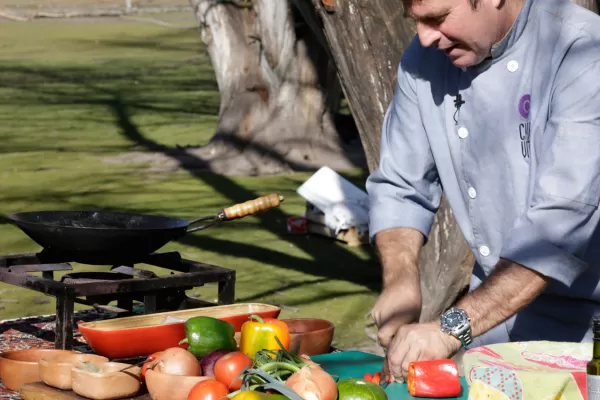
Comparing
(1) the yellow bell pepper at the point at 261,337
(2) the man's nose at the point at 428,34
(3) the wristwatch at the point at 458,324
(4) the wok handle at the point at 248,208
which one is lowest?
(1) the yellow bell pepper at the point at 261,337

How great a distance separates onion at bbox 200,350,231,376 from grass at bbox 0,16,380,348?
3.51m

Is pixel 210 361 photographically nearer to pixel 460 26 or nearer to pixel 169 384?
pixel 169 384

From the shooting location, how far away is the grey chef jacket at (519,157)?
295 cm

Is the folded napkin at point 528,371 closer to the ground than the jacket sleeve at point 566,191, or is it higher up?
closer to the ground

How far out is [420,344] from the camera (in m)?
2.95

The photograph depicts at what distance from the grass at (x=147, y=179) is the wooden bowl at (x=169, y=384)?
12.0 feet

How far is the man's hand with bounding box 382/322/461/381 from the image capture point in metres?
2.94

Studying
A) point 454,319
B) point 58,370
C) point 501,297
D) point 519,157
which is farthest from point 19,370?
point 519,157

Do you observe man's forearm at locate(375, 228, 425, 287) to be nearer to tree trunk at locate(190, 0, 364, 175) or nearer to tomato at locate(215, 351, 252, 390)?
tomato at locate(215, 351, 252, 390)

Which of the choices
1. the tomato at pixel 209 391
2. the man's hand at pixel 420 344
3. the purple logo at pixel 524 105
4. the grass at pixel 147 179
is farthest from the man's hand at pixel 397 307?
the grass at pixel 147 179

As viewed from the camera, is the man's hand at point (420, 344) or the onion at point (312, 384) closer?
the onion at point (312, 384)

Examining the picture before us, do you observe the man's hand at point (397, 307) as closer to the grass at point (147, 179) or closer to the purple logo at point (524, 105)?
the purple logo at point (524, 105)

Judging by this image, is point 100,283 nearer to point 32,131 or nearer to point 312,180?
point 312,180

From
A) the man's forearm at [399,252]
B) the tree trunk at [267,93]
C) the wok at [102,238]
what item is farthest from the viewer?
the tree trunk at [267,93]
